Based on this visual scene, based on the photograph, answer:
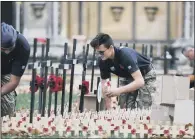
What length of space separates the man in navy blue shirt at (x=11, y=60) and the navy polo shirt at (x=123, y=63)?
1.01 m

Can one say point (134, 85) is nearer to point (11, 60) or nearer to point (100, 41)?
point (100, 41)

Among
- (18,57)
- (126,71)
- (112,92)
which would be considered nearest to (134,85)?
(112,92)

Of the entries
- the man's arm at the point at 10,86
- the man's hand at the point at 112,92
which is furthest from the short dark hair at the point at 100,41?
the man's arm at the point at 10,86

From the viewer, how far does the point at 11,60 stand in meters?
6.10

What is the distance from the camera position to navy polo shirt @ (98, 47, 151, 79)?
664cm

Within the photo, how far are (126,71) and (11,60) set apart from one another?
1.27 m

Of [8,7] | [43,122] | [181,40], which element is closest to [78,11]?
[181,40]

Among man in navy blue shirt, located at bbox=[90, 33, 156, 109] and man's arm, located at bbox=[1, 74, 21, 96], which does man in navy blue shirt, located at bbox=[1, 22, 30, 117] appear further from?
man in navy blue shirt, located at bbox=[90, 33, 156, 109]

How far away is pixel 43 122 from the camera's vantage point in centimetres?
565

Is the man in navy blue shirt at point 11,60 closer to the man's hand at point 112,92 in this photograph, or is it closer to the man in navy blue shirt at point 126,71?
the man in navy blue shirt at point 126,71

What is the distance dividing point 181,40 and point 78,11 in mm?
3811

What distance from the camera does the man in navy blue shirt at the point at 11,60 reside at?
18.7 ft

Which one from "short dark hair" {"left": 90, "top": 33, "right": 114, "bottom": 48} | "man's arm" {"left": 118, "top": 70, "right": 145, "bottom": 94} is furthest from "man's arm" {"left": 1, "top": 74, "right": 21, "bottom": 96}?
"man's arm" {"left": 118, "top": 70, "right": 145, "bottom": 94}

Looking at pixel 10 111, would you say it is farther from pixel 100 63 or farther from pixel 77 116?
pixel 100 63
